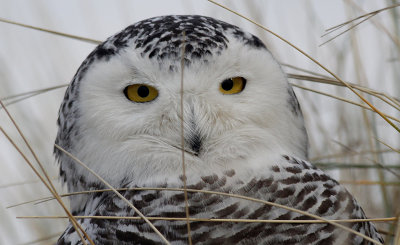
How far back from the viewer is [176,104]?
2260mm

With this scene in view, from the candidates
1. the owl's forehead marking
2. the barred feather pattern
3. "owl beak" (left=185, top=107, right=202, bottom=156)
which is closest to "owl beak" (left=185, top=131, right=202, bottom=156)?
"owl beak" (left=185, top=107, right=202, bottom=156)

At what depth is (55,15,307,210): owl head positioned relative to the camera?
7.45ft

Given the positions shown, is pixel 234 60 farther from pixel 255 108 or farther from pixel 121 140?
pixel 121 140

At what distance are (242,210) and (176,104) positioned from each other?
462 millimetres

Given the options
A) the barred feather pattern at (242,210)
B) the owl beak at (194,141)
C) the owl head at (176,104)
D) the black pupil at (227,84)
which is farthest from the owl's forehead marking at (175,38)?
the barred feather pattern at (242,210)

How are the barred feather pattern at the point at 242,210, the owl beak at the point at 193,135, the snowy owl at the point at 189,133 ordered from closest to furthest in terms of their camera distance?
the barred feather pattern at the point at 242,210 → the snowy owl at the point at 189,133 → the owl beak at the point at 193,135

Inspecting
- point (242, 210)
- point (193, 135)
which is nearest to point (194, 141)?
point (193, 135)

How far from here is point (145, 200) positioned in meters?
2.15

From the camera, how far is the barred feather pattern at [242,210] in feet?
6.46

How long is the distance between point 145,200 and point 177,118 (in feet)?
1.01

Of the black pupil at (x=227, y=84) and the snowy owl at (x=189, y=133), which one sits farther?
the black pupil at (x=227, y=84)

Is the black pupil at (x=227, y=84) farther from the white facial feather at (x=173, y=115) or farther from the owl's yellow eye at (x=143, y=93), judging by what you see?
the owl's yellow eye at (x=143, y=93)

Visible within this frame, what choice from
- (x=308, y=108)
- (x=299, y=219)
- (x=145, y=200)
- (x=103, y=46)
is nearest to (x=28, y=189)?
(x=308, y=108)

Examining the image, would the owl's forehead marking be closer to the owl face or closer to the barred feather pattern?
the owl face
